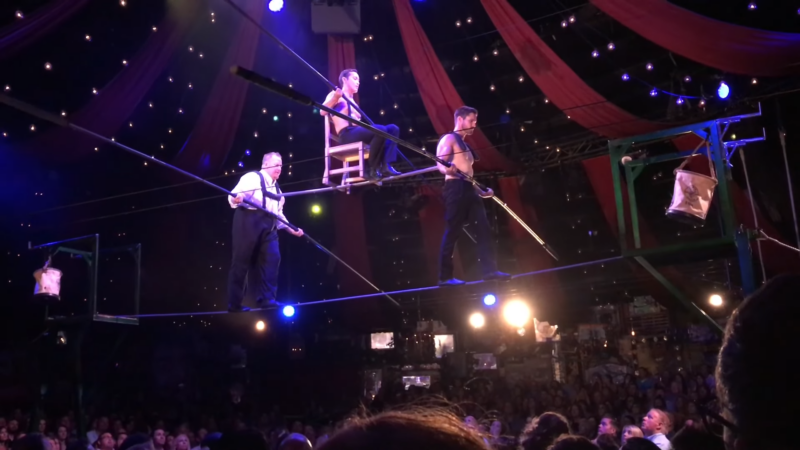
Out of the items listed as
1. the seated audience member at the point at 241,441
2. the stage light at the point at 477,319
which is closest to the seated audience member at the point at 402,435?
the seated audience member at the point at 241,441

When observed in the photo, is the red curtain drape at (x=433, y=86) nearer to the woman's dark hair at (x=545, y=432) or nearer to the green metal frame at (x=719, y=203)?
the green metal frame at (x=719, y=203)

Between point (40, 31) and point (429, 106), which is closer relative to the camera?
point (40, 31)

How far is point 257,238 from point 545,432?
358 centimetres

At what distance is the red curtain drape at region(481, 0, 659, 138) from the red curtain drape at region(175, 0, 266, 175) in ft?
8.70

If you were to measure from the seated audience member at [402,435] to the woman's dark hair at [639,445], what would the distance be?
2072mm

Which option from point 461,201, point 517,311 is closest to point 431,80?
point 461,201

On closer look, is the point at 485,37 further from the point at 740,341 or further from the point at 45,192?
the point at 740,341

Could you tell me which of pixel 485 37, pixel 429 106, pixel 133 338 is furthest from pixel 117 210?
pixel 485 37

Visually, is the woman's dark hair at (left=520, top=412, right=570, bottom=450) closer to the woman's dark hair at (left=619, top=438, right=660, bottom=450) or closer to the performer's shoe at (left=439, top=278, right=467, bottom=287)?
the woman's dark hair at (left=619, top=438, right=660, bottom=450)

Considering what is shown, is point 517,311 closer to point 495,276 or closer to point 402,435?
point 495,276

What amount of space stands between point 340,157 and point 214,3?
3.97 meters

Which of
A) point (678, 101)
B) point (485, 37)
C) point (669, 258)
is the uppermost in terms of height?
point (485, 37)

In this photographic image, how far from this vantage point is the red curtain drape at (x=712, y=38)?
5.46 metres

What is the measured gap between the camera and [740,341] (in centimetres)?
92
